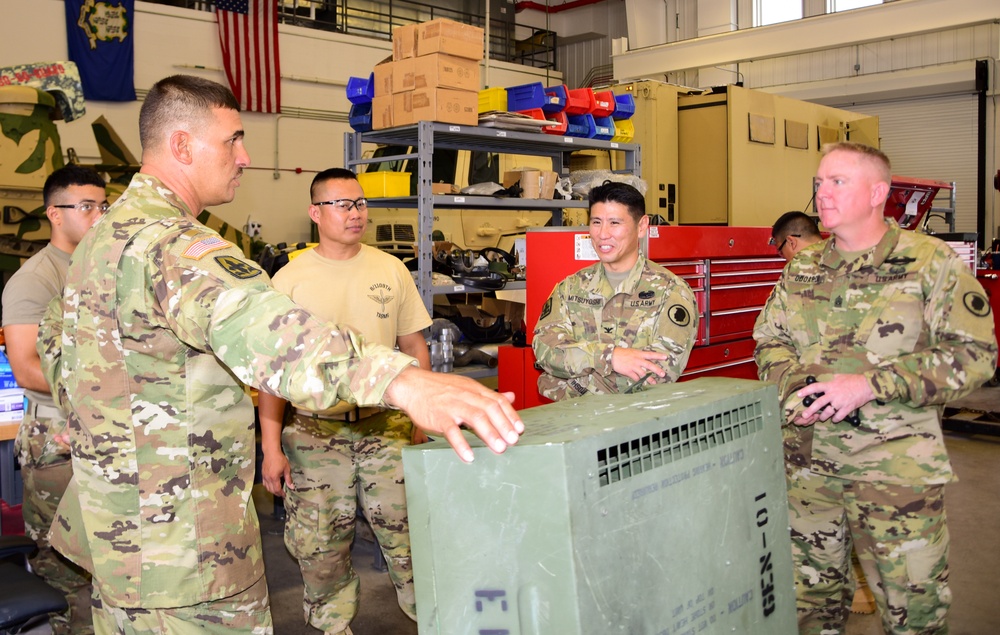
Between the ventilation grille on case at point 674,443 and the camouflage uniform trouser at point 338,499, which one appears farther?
the camouflage uniform trouser at point 338,499

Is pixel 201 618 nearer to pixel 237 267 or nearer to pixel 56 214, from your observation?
pixel 237 267

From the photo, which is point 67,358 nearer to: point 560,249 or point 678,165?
point 560,249

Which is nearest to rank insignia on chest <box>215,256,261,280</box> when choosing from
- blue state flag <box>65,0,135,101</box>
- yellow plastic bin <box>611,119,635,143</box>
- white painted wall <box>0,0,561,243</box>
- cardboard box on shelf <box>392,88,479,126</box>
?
cardboard box on shelf <box>392,88,479,126</box>

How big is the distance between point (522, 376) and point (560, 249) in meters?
0.68

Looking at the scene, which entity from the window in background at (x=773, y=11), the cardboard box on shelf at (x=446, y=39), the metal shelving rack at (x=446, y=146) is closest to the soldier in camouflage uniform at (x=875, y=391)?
the metal shelving rack at (x=446, y=146)

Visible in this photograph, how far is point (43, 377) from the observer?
2908 mm

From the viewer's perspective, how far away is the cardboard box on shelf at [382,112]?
4680 millimetres

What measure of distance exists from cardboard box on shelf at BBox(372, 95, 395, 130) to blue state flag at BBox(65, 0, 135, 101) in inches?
310

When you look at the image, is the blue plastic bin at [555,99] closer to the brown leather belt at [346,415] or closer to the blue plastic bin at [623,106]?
the blue plastic bin at [623,106]

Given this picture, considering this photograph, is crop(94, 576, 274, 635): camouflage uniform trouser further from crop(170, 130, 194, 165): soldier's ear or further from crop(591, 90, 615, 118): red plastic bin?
crop(591, 90, 615, 118): red plastic bin

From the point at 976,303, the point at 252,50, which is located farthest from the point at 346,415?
the point at 252,50

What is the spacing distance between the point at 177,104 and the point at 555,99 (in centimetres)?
360

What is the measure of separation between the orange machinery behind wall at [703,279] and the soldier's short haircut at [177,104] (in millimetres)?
2429

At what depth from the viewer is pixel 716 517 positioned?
4.68ft
